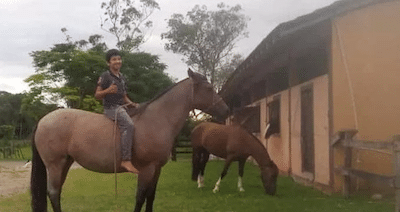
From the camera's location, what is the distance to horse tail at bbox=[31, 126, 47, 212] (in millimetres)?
5297

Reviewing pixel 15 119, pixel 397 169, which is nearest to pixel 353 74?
pixel 397 169

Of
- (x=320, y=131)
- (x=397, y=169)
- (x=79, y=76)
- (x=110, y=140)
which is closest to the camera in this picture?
(x=110, y=140)

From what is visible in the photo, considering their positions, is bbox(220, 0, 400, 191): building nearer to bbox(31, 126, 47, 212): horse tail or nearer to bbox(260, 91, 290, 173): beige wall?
bbox(260, 91, 290, 173): beige wall

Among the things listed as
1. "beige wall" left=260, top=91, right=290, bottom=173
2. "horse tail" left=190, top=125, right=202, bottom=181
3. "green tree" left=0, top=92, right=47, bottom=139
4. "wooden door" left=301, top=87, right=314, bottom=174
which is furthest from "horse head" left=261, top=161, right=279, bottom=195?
"green tree" left=0, top=92, right=47, bottom=139

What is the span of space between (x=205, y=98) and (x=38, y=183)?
2376mm

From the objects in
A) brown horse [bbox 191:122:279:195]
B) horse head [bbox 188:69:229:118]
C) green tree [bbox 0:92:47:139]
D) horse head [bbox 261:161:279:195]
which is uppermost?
green tree [bbox 0:92:47:139]

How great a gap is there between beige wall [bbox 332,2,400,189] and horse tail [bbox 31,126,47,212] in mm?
5507

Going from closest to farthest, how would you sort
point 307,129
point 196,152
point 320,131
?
point 320,131 → point 307,129 → point 196,152

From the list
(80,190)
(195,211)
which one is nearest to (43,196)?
(195,211)

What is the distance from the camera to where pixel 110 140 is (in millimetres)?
5094

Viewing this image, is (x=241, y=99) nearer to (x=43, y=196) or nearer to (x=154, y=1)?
(x=43, y=196)

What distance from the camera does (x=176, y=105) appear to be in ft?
17.6

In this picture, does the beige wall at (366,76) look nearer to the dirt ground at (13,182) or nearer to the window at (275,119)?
the window at (275,119)

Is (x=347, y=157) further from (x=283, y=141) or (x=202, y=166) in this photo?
(x=283, y=141)
